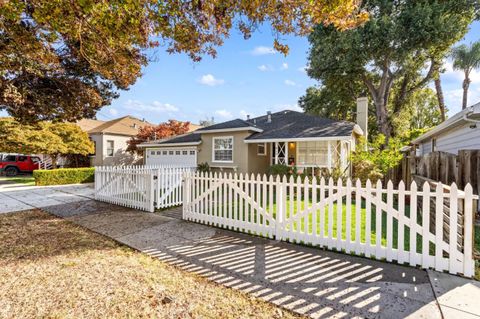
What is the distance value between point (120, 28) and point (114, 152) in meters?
20.7

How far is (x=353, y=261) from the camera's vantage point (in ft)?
13.1

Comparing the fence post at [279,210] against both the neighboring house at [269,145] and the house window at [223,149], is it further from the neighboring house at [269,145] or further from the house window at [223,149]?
the house window at [223,149]

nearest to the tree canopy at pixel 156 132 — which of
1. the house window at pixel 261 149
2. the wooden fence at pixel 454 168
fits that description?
the house window at pixel 261 149

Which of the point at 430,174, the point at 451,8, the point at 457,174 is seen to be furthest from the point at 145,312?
the point at 451,8

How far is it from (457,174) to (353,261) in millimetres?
4422

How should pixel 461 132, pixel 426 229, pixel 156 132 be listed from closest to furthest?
pixel 426 229
pixel 461 132
pixel 156 132

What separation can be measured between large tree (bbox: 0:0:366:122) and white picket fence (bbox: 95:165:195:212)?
10.0 ft

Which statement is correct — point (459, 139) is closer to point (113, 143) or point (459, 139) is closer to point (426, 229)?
point (426, 229)

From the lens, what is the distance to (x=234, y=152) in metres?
14.5

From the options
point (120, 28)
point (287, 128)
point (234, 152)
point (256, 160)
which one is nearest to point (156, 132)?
point (234, 152)

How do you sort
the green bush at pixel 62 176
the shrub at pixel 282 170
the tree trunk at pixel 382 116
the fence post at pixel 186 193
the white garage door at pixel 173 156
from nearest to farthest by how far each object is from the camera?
the fence post at pixel 186 193
the shrub at pixel 282 170
the green bush at pixel 62 176
the white garage door at pixel 173 156
the tree trunk at pixel 382 116

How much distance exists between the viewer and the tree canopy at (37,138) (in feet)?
52.8

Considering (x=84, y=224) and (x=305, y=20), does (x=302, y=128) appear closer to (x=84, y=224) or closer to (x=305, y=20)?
(x=305, y=20)

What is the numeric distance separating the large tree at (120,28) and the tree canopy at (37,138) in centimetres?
1032
